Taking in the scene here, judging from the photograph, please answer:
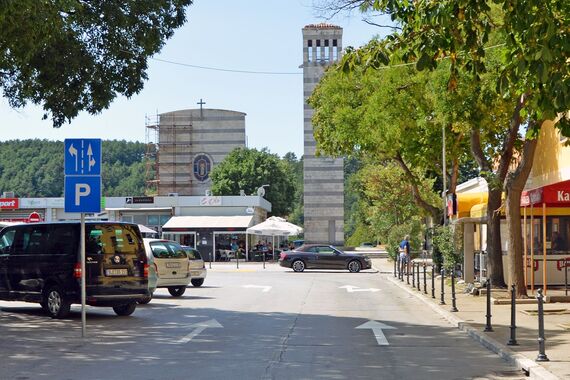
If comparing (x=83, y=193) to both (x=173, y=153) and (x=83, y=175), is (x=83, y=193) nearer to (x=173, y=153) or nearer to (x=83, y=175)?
(x=83, y=175)

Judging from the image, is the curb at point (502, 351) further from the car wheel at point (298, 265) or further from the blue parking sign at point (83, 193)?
the car wheel at point (298, 265)

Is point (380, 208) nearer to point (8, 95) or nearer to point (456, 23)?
point (8, 95)

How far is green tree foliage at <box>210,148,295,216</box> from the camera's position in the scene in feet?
326

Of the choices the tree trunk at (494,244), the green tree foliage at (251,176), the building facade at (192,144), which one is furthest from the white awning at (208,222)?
the building facade at (192,144)

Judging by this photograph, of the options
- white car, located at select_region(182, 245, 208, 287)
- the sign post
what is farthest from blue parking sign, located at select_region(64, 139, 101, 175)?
white car, located at select_region(182, 245, 208, 287)

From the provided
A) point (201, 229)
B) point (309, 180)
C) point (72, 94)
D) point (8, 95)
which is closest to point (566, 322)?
point (72, 94)

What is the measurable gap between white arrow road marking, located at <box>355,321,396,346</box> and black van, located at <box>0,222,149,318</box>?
15.7ft

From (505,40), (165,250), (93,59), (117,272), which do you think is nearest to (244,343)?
(117,272)

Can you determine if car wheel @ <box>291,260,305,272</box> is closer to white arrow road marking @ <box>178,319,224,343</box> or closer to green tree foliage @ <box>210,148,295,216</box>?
white arrow road marking @ <box>178,319,224,343</box>

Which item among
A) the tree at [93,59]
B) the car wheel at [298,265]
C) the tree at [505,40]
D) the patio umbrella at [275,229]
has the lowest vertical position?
the car wheel at [298,265]

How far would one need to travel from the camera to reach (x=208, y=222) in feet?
211

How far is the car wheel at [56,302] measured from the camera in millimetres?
18062

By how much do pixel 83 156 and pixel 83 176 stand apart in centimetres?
35

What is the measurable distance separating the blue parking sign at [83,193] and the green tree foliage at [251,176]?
82.7m
